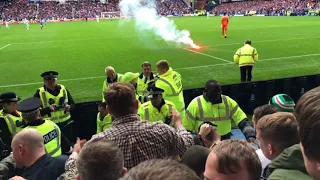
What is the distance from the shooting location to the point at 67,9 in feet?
275

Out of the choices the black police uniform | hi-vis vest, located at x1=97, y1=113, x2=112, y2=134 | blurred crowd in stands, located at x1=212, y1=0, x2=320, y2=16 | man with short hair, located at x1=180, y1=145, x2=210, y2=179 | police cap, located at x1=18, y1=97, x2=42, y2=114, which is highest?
blurred crowd in stands, located at x1=212, y1=0, x2=320, y2=16

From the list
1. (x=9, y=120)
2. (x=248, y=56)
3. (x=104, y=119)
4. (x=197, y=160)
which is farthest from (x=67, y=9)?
(x=197, y=160)

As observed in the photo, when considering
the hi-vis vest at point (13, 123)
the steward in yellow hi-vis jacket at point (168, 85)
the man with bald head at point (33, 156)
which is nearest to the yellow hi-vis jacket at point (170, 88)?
the steward in yellow hi-vis jacket at point (168, 85)

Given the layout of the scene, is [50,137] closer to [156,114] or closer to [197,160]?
[156,114]

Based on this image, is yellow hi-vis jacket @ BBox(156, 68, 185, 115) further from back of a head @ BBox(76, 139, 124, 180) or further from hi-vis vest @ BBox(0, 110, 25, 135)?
back of a head @ BBox(76, 139, 124, 180)

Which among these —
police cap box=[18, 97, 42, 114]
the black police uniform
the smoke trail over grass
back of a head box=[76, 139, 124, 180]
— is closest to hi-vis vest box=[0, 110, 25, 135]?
police cap box=[18, 97, 42, 114]

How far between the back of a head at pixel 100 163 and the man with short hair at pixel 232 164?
2.27 ft

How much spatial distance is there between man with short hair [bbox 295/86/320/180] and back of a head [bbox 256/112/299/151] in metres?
1.31

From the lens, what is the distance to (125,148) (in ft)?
11.6

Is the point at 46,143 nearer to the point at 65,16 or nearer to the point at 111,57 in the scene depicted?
the point at 111,57

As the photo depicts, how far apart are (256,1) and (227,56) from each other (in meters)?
74.8

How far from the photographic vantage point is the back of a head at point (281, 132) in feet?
10.3

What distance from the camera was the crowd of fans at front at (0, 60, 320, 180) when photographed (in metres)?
1.76

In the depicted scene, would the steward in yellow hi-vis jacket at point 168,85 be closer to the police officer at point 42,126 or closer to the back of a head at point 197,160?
the police officer at point 42,126
